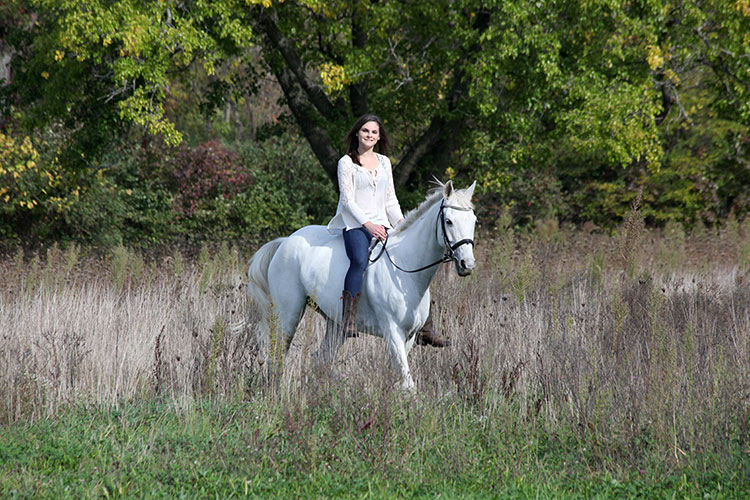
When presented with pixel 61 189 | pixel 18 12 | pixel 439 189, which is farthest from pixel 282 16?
pixel 439 189

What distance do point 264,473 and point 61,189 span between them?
13.2m

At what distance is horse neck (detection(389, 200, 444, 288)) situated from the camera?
217 inches

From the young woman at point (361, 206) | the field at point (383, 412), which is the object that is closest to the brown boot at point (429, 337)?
the young woman at point (361, 206)

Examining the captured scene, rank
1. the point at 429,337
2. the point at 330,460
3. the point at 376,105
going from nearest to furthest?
1. the point at 330,460
2. the point at 429,337
3. the point at 376,105

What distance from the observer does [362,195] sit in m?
6.03

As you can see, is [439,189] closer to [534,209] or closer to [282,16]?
[282,16]

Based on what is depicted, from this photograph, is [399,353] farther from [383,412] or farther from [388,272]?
[383,412]

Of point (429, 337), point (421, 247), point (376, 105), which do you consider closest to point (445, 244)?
point (421, 247)

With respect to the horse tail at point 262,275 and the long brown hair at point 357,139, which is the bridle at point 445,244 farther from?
the horse tail at point 262,275

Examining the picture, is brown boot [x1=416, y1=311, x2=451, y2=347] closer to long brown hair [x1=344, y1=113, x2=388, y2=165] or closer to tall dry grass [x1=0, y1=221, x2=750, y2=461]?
tall dry grass [x1=0, y1=221, x2=750, y2=461]

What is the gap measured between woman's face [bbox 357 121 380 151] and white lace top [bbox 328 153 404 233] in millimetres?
160

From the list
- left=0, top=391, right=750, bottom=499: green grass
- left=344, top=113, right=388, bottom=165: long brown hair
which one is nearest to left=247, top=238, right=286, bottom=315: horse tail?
left=344, top=113, right=388, bottom=165: long brown hair

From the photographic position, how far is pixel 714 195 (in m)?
16.1

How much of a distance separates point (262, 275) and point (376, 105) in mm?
7580
